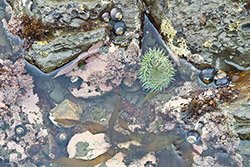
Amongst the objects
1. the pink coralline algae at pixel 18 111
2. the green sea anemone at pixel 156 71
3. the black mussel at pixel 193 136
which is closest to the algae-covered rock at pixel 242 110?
the black mussel at pixel 193 136

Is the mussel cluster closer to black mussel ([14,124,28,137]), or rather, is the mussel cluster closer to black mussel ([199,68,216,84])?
black mussel ([199,68,216,84])

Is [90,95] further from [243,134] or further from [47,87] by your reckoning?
[243,134]

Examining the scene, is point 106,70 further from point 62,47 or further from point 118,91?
point 62,47

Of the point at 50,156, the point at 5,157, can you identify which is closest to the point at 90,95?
the point at 50,156

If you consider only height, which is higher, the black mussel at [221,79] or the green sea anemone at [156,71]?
the green sea anemone at [156,71]


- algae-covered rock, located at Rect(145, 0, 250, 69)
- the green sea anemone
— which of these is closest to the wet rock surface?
algae-covered rock, located at Rect(145, 0, 250, 69)

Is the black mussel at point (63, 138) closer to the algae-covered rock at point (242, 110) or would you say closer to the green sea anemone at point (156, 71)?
the green sea anemone at point (156, 71)
